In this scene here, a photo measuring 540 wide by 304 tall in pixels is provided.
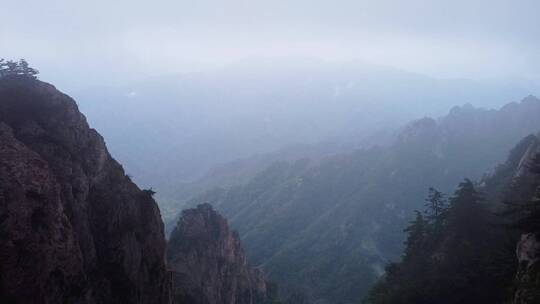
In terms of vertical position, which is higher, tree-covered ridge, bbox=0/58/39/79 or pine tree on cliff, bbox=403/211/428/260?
tree-covered ridge, bbox=0/58/39/79

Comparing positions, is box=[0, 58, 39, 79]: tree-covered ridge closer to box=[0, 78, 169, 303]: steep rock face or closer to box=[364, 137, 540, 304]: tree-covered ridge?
box=[0, 78, 169, 303]: steep rock face

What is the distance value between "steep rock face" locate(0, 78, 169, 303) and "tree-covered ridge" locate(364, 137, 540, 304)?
2727cm

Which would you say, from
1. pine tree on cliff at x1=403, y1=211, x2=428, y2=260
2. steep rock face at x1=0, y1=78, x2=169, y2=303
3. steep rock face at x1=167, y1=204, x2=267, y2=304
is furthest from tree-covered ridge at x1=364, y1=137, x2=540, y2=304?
steep rock face at x1=0, y1=78, x2=169, y2=303

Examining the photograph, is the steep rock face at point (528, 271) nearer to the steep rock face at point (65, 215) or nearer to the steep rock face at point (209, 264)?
the steep rock face at point (65, 215)

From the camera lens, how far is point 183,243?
299ft

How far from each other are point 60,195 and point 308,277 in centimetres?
11267

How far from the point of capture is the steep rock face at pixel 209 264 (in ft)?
269

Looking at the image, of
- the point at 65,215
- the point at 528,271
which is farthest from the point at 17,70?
the point at 528,271

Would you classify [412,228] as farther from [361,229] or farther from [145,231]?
[361,229]

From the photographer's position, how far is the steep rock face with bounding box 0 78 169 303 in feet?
98.4

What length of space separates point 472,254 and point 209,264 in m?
48.6

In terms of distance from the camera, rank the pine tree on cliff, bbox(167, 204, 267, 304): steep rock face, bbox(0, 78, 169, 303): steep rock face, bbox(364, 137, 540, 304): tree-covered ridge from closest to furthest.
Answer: bbox(0, 78, 169, 303): steep rock face < bbox(364, 137, 540, 304): tree-covered ridge < the pine tree on cliff < bbox(167, 204, 267, 304): steep rock face

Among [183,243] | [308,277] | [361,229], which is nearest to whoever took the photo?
[183,243]

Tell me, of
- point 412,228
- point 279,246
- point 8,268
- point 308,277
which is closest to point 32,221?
point 8,268
